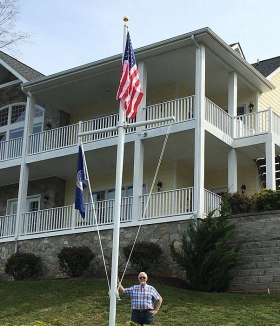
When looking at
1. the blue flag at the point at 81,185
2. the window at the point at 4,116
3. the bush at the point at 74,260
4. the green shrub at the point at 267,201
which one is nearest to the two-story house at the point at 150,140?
the window at the point at 4,116

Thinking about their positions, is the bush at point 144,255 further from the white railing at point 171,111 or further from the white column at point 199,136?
the white railing at point 171,111

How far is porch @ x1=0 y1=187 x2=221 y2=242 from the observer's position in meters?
20.8

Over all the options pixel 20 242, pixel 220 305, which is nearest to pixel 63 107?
pixel 20 242

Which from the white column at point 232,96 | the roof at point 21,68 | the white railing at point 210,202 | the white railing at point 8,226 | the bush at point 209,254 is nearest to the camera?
the bush at point 209,254

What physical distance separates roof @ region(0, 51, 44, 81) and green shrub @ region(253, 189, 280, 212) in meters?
10.7

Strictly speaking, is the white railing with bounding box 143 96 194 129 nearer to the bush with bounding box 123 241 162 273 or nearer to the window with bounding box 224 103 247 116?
the window with bounding box 224 103 247 116

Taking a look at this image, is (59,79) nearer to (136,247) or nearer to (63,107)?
(63,107)

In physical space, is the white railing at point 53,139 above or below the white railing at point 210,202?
above

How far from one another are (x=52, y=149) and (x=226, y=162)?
5.89m

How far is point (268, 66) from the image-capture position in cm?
2794

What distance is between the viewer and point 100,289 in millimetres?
17859

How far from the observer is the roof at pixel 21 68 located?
87.6ft

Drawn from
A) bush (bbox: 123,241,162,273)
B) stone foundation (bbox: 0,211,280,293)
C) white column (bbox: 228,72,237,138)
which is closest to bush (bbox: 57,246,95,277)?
stone foundation (bbox: 0,211,280,293)

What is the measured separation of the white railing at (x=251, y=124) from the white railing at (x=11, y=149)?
7848 millimetres
